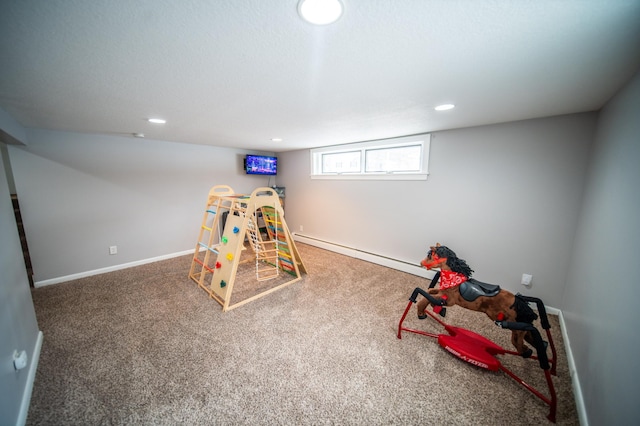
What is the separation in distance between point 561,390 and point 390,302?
4.56ft

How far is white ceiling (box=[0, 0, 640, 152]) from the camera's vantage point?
32.6 inches

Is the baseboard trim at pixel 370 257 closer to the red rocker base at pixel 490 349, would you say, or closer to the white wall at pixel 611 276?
the red rocker base at pixel 490 349

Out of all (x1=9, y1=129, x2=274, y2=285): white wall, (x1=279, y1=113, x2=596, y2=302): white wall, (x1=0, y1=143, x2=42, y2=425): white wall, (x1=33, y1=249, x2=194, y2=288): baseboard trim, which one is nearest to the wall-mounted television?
(x1=9, y1=129, x2=274, y2=285): white wall

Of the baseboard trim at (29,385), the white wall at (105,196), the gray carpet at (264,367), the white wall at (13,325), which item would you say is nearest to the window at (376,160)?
the gray carpet at (264,367)

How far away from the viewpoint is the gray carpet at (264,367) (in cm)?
137

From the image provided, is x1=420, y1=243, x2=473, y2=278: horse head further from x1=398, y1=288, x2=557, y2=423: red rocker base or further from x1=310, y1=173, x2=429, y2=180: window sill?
x1=310, y1=173, x2=429, y2=180: window sill

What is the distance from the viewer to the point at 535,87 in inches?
59.0

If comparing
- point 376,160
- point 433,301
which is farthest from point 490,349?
point 376,160

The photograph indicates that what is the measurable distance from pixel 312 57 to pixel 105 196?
391cm

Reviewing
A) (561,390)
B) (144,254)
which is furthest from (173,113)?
(561,390)

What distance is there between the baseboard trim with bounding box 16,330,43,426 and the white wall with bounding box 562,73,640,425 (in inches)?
125

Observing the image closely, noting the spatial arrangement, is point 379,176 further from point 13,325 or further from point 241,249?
point 13,325

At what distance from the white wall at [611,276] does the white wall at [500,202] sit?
25cm

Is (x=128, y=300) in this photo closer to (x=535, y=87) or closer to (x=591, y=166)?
(x=535, y=87)
